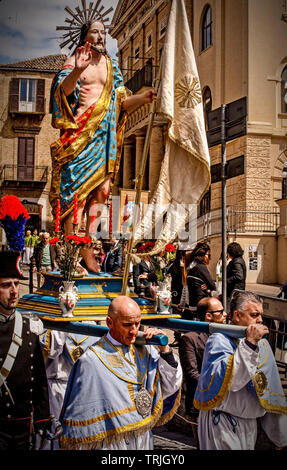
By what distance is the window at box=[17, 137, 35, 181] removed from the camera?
1225 inches

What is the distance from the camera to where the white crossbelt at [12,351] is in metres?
2.88

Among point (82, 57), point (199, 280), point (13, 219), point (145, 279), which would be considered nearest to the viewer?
point (13, 219)

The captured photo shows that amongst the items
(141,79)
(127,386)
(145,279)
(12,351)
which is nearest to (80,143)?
(145,279)

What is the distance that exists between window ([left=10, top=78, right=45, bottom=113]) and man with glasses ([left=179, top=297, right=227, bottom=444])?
2844cm

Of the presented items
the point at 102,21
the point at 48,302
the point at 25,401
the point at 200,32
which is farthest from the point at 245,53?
the point at 25,401

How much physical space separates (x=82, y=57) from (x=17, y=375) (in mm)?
2445

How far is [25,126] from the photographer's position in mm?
31250

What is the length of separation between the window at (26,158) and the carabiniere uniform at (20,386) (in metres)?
29.0

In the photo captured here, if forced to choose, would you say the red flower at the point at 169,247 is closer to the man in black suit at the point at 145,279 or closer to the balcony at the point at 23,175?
the man in black suit at the point at 145,279

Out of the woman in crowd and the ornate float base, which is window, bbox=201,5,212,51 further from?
the ornate float base

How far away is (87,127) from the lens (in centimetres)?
452

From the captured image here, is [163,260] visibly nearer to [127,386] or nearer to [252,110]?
[127,386]

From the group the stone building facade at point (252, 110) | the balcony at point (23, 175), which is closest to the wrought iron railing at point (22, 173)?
the balcony at point (23, 175)

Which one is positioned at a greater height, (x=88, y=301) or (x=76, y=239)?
(x=76, y=239)
